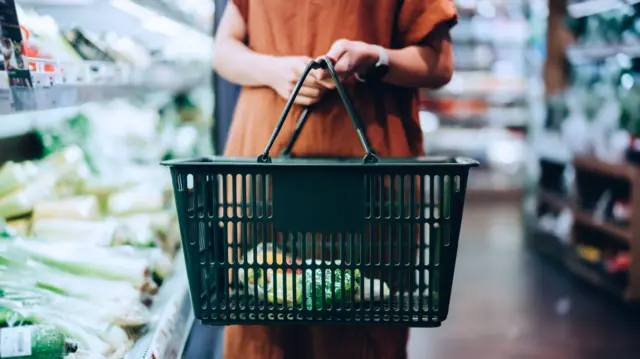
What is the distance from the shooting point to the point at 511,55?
9.27 meters

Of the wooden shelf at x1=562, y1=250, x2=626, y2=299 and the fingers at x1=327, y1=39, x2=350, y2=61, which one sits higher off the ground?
the fingers at x1=327, y1=39, x2=350, y2=61

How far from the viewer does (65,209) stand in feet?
6.52

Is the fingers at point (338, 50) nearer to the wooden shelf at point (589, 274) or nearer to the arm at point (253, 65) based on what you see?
the arm at point (253, 65)

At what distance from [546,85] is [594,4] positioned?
858mm

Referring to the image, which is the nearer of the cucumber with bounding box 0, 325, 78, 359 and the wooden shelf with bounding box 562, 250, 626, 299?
Answer: the cucumber with bounding box 0, 325, 78, 359

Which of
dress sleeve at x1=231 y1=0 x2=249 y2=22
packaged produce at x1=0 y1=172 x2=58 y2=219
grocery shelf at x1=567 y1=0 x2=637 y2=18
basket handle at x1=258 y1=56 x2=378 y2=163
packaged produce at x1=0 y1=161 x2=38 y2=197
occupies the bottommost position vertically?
packaged produce at x1=0 y1=172 x2=58 y2=219

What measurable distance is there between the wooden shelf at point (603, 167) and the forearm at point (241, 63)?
3182 mm

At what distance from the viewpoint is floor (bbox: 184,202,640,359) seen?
3486 mm

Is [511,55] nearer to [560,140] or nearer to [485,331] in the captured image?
[560,140]

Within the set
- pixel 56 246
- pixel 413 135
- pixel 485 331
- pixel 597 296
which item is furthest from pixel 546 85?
pixel 56 246

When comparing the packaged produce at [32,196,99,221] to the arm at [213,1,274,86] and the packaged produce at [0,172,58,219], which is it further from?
the arm at [213,1,274,86]

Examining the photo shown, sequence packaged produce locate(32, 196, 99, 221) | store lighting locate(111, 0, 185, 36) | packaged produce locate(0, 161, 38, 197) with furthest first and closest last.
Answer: store lighting locate(111, 0, 185, 36), packaged produce locate(32, 196, 99, 221), packaged produce locate(0, 161, 38, 197)

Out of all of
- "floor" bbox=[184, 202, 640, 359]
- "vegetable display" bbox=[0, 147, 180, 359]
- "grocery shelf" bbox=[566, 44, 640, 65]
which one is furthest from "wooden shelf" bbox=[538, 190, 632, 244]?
"vegetable display" bbox=[0, 147, 180, 359]

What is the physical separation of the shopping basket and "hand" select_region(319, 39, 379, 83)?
0.22ft
